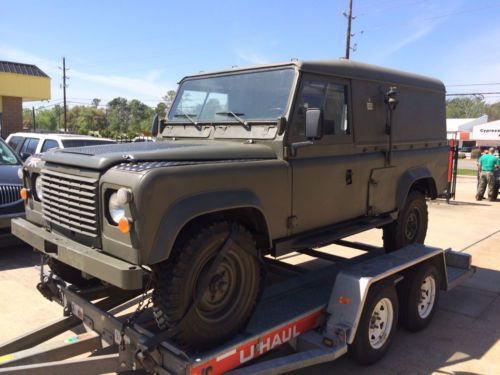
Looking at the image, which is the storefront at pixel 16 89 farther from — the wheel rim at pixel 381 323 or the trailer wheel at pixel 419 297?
the wheel rim at pixel 381 323

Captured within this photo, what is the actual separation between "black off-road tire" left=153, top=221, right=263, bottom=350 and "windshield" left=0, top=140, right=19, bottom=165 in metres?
5.86

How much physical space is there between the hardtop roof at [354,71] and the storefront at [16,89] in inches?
672

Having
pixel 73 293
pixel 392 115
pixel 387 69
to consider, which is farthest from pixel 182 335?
pixel 387 69

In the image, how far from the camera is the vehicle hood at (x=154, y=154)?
9.52 feet

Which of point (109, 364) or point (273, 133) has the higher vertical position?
point (273, 133)

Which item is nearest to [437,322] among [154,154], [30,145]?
[154,154]

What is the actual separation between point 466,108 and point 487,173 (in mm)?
102679

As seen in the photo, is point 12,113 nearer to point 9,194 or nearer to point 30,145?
point 30,145

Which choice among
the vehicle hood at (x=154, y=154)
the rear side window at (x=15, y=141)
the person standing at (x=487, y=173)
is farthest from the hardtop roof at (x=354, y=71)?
the person standing at (x=487, y=173)

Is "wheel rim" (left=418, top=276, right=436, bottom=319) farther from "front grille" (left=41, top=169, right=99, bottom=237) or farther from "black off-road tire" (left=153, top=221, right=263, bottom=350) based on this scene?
"front grille" (left=41, top=169, right=99, bottom=237)

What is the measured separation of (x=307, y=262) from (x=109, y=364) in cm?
415

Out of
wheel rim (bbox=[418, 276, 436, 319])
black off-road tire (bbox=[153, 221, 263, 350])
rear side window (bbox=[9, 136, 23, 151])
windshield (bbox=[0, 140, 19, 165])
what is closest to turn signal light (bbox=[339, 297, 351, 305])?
black off-road tire (bbox=[153, 221, 263, 350])

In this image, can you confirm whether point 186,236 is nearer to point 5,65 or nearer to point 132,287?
point 132,287

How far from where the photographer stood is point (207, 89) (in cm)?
449
